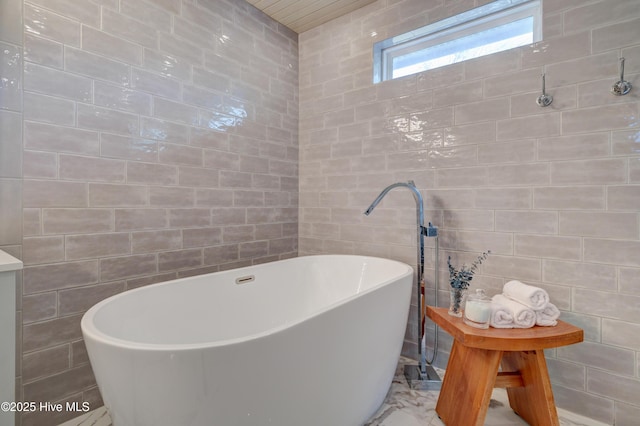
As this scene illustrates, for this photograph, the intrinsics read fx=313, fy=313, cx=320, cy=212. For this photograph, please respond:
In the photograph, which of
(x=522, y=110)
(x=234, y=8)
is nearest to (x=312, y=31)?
(x=234, y=8)

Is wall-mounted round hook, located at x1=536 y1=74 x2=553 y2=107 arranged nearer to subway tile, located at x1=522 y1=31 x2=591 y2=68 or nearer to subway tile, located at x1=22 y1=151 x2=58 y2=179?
subway tile, located at x1=522 y1=31 x2=591 y2=68

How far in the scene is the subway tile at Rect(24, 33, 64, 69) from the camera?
1.36 meters

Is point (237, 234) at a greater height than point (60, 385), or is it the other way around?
point (237, 234)

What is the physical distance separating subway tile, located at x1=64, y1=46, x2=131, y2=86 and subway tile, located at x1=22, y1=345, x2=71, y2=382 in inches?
51.3

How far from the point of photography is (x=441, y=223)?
78.2 inches

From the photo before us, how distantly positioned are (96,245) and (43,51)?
907 millimetres

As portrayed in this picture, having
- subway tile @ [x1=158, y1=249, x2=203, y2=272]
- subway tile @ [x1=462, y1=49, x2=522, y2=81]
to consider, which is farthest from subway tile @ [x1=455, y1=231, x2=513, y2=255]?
subway tile @ [x1=158, y1=249, x2=203, y2=272]

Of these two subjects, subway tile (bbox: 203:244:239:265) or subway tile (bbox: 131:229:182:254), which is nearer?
subway tile (bbox: 131:229:182:254)

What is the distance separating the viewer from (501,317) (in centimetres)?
137

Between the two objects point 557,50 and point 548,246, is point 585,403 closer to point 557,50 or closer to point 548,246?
point 548,246

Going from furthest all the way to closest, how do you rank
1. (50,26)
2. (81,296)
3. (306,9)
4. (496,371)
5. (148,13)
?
(306,9) → (148,13) → (81,296) → (50,26) → (496,371)

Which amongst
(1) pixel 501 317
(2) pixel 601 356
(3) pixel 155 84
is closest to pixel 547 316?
(1) pixel 501 317

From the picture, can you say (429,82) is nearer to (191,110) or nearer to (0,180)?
(191,110)

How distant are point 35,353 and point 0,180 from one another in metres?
0.77
